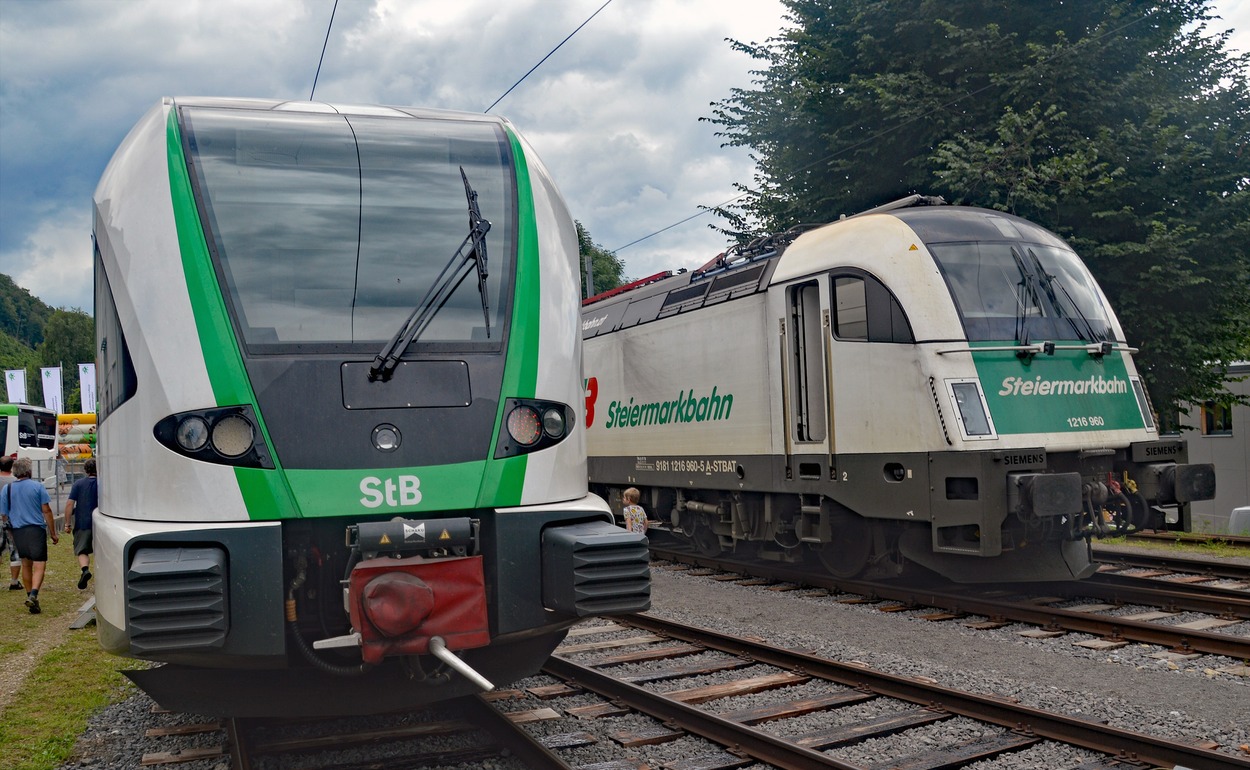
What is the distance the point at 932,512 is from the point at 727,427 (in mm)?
3255

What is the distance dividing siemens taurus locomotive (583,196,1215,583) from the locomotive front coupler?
18.4 feet

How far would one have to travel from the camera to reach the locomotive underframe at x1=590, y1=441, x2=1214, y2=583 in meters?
8.67

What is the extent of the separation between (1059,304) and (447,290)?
6784mm

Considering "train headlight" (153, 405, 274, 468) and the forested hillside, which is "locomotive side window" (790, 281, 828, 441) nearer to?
"train headlight" (153, 405, 274, 468)

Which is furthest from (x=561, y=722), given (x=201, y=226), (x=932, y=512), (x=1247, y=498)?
(x=1247, y=498)

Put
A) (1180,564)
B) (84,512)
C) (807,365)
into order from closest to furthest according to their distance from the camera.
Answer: (807,365) < (84,512) < (1180,564)

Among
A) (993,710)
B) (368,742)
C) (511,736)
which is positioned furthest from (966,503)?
(368,742)

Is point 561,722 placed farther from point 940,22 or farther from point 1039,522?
point 940,22

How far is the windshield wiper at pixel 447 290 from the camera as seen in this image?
4.47 m

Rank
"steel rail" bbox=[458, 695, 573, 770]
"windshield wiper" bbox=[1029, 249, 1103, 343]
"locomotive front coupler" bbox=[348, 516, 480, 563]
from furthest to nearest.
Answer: "windshield wiper" bbox=[1029, 249, 1103, 343], "steel rail" bbox=[458, 695, 573, 770], "locomotive front coupler" bbox=[348, 516, 480, 563]

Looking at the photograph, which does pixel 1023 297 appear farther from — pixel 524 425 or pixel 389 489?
pixel 389 489

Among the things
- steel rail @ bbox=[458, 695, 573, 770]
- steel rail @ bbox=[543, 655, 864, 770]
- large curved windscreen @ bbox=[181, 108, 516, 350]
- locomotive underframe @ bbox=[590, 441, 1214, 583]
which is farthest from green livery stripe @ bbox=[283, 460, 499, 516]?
locomotive underframe @ bbox=[590, 441, 1214, 583]

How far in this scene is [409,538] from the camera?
13.9 feet

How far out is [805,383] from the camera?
1069 centimetres
